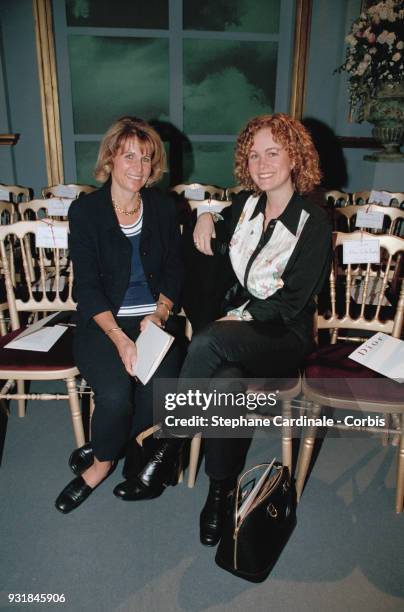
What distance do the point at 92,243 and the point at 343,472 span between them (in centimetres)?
132

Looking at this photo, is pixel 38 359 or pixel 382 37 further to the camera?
pixel 382 37

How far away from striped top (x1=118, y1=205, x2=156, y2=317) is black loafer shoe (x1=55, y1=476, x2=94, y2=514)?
0.62 metres

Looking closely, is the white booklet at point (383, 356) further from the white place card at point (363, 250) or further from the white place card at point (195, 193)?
the white place card at point (195, 193)

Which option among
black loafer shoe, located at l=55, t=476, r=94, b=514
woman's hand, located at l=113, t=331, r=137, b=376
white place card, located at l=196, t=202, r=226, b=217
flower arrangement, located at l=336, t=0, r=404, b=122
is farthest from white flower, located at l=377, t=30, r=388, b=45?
black loafer shoe, located at l=55, t=476, r=94, b=514

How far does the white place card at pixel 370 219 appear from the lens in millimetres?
2381

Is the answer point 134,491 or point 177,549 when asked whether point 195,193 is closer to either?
point 134,491

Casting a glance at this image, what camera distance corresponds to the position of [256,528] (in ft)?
4.51

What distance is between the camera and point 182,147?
14.0 ft

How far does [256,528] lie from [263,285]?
2.56ft

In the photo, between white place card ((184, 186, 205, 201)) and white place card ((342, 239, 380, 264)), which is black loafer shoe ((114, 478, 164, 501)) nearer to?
white place card ((342, 239, 380, 264))

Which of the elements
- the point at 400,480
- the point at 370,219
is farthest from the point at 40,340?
the point at 370,219

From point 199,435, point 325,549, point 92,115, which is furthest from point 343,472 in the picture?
point 92,115

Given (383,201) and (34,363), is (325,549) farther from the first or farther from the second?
(383,201)

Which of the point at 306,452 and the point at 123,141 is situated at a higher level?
the point at 123,141
